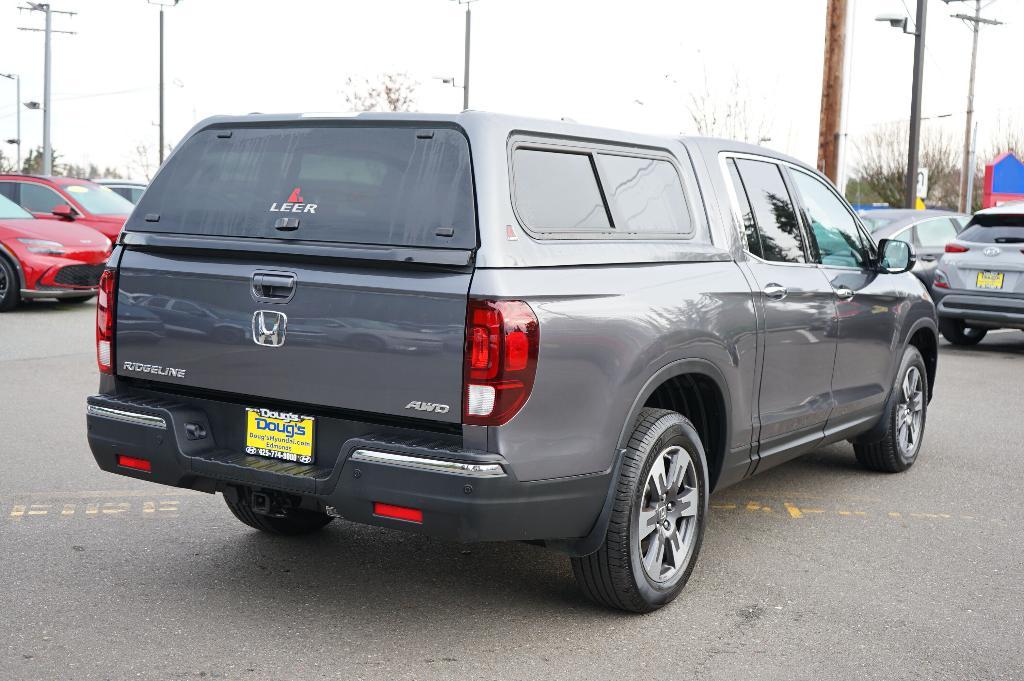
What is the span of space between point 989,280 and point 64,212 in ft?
39.7

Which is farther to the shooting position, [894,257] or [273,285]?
[894,257]

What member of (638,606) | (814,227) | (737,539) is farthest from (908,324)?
(638,606)

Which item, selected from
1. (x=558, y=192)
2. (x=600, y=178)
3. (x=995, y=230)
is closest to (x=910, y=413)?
(x=600, y=178)

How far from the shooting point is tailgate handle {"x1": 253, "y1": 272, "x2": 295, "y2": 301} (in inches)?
158

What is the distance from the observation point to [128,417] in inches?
169

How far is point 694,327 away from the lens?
4508 mm

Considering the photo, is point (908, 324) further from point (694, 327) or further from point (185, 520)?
point (185, 520)

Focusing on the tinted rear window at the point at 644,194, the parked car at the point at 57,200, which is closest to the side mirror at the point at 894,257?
the tinted rear window at the point at 644,194

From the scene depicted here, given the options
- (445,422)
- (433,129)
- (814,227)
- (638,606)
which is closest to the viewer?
(445,422)

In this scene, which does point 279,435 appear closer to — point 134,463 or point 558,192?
point 134,463

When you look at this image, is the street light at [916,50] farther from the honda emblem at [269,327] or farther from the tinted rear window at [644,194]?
the honda emblem at [269,327]

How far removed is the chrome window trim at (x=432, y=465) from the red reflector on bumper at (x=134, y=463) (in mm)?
972

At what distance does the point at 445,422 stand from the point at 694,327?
1230 millimetres

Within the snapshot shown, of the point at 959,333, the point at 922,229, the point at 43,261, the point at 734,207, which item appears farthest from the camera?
the point at 922,229
